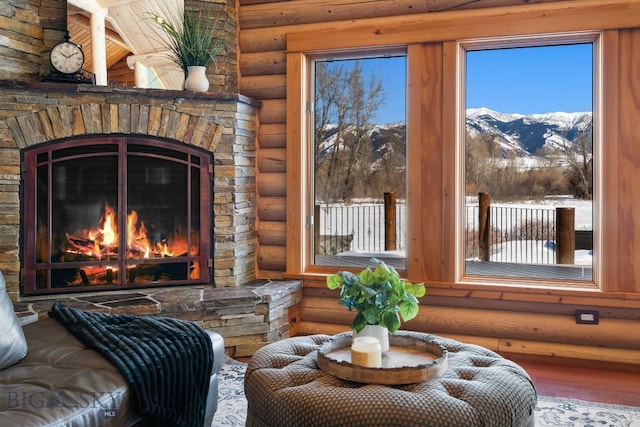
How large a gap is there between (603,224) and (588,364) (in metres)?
0.92

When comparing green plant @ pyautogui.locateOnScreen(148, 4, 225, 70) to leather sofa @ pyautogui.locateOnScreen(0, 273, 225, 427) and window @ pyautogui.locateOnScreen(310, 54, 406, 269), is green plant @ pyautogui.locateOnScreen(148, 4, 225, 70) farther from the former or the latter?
leather sofa @ pyautogui.locateOnScreen(0, 273, 225, 427)

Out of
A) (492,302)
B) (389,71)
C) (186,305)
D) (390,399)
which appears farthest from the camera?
(389,71)

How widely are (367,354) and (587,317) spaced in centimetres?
228

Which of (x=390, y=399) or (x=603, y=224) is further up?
(x=603, y=224)

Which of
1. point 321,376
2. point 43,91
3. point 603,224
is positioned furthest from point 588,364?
point 43,91

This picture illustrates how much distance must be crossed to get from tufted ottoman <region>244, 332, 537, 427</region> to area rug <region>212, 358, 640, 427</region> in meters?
0.76

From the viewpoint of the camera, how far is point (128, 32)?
412 cm

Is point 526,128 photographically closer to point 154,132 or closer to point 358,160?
point 358,160

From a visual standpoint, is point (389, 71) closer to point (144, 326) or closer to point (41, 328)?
point (144, 326)

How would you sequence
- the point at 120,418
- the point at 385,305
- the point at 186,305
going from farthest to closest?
the point at 186,305
the point at 385,305
the point at 120,418

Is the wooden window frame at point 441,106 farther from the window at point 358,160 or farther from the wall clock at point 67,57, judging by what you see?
the wall clock at point 67,57

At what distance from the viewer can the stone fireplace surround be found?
11.3 ft

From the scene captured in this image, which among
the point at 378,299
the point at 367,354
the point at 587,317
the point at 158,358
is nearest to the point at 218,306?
the point at 158,358

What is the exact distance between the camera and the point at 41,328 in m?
2.44
